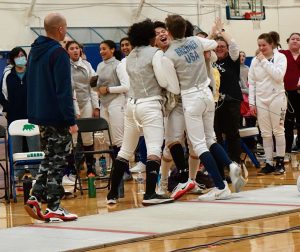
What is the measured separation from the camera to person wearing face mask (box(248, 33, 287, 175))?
922 centimetres

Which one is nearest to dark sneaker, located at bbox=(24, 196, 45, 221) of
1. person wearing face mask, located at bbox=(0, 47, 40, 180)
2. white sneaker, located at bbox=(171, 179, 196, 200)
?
white sneaker, located at bbox=(171, 179, 196, 200)

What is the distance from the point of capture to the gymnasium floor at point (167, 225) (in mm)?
4785

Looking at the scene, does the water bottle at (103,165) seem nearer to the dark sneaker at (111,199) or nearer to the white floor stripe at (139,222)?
the dark sneaker at (111,199)

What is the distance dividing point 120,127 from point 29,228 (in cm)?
381

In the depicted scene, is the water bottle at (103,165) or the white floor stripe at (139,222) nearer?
the white floor stripe at (139,222)

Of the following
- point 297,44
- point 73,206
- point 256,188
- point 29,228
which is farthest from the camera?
point 297,44

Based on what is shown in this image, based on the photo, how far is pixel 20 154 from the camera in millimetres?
8227

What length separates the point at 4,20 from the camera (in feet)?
59.2

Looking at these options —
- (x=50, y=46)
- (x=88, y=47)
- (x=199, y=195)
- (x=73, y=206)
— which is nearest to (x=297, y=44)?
(x=199, y=195)

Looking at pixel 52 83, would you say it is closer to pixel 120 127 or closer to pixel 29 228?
pixel 29 228

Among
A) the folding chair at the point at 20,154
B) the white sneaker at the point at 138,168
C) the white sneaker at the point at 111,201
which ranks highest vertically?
the folding chair at the point at 20,154

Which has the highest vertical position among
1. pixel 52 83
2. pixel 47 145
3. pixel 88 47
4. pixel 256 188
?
pixel 88 47

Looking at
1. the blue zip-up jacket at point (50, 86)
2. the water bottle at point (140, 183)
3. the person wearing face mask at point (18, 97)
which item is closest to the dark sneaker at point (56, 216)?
the blue zip-up jacket at point (50, 86)

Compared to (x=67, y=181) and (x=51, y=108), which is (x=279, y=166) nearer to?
(x=67, y=181)
